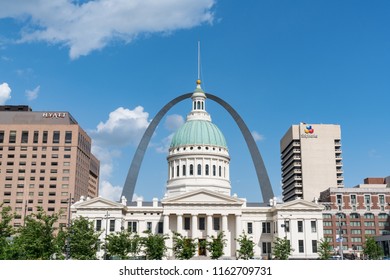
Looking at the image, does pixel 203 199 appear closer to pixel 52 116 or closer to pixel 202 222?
pixel 202 222

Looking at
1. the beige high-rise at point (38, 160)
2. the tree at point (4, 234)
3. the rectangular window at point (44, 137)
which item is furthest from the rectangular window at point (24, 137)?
the tree at point (4, 234)

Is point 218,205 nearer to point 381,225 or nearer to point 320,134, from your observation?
point 381,225

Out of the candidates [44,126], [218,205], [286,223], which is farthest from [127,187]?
[44,126]

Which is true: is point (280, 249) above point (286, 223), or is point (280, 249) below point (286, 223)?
below

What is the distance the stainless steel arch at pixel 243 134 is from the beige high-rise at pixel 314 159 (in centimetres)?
4285

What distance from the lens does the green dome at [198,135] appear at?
11925 centimetres

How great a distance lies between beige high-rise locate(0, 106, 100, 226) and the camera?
151 metres

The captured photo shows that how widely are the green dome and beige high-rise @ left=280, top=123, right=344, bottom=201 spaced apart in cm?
5134

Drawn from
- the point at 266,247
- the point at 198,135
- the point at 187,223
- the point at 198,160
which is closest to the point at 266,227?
the point at 266,247

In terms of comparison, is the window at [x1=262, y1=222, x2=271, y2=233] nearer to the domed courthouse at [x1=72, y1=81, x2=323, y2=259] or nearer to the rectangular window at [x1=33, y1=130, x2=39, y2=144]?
the domed courthouse at [x1=72, y1=81, x2=323, y2=259]

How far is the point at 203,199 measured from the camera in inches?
3949

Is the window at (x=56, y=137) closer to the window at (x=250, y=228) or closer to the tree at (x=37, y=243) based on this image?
the window at (x=250, y=228)

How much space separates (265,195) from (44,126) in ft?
266

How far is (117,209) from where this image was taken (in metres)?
99.6
